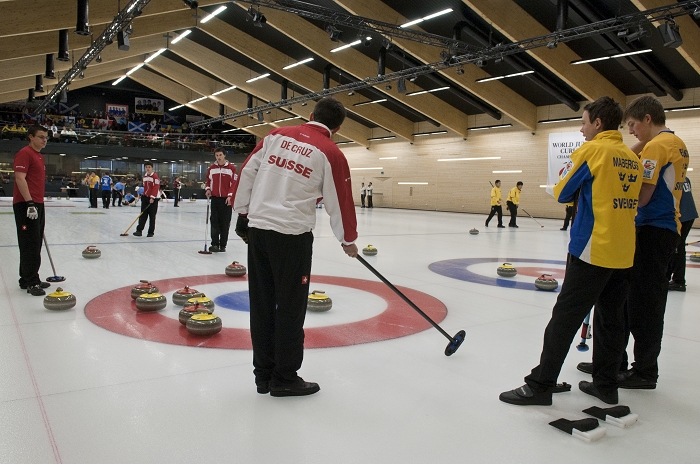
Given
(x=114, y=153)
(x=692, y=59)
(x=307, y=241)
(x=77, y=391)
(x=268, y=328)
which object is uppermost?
(x=692, y=59)

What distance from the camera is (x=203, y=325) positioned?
4074mm

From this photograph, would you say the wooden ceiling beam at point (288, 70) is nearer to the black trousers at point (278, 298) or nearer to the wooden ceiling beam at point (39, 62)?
the wooden ceiling beam at point (39, 62)

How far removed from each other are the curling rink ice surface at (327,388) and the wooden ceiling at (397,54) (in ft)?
40.3

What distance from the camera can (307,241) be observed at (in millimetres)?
3084

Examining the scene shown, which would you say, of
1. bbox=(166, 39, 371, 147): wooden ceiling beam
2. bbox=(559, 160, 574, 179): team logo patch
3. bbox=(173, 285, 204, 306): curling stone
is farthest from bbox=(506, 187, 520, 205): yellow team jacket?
bbox=(166, 39, 371, 147): wooden ceiling beam

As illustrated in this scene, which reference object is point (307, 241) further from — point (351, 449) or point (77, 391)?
point (77, 391)

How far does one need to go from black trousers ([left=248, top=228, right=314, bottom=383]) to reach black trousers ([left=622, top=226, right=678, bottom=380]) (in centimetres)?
208

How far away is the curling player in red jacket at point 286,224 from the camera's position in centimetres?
300

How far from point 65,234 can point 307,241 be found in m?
10.7

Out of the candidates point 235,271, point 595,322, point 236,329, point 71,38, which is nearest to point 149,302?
point 236,329

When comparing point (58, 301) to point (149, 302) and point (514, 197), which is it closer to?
point (149, 302)

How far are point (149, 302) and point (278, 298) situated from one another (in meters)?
2.23

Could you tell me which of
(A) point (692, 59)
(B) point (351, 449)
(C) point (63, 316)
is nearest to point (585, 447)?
(B) point (351, 449)

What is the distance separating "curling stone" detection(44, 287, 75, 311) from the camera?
4.78 m
